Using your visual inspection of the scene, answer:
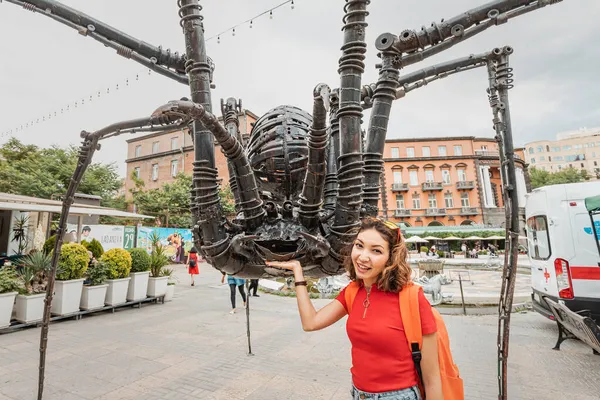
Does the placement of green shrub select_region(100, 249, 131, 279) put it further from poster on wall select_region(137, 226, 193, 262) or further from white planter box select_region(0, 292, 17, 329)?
poster on wall select_region(137, 226, 193, 262)

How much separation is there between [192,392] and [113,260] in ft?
21.5

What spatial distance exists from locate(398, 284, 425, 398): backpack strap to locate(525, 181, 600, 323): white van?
620 centimetres

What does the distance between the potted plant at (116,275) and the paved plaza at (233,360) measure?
2.84 ft

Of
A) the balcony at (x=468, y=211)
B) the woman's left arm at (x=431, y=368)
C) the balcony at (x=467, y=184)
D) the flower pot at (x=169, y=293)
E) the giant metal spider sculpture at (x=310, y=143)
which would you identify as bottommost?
the flower pot at (x=169, y=293)

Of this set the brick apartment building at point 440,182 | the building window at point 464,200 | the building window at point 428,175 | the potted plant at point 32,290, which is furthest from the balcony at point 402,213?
the potted plant at point 32,290

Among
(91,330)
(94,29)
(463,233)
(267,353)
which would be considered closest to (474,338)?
(267,353)

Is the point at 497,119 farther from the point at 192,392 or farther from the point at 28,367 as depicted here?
the point at 28,367

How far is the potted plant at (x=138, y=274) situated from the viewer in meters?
9.98

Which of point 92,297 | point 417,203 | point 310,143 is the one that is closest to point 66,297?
point 92,297

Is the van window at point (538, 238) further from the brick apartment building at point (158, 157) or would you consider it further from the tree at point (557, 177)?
the tree at point (557, 177)

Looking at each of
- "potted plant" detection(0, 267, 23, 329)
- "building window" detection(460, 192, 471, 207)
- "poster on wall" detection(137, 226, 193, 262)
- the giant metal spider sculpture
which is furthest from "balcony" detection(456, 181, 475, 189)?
"potted plant" detection(0, 267, 23, 329)

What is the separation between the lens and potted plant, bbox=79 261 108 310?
8750mm

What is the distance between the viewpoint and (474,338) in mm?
6812

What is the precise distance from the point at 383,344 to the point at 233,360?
15.7 feet
